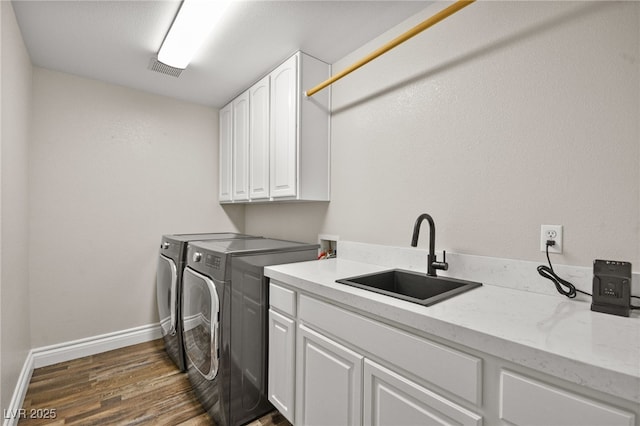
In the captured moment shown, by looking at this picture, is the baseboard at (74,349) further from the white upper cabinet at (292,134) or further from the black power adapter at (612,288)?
the black power adapter at (612,288)

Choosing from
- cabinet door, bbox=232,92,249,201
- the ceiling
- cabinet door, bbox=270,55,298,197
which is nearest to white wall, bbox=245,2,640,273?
the ceiling

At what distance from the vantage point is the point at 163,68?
2.20 m

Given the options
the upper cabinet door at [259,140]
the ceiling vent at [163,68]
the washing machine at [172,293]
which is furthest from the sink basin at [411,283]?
the ceiling vent at [163,68]

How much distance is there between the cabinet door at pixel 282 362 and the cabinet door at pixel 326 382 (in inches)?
1.9

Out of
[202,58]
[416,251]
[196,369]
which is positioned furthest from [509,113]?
[196,369]

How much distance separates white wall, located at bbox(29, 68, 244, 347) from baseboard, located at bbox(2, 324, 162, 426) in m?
0.06

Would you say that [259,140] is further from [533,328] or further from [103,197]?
[533,328]

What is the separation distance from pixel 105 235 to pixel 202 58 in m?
1.71

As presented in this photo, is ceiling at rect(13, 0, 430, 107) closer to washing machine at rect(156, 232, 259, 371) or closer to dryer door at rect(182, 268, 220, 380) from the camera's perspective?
washing machine at rect(156, 232, 259, 371)

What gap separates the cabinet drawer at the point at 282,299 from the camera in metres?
1.45

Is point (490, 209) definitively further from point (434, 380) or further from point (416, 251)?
point (434, 380)

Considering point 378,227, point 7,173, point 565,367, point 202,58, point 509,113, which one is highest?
point 202,58

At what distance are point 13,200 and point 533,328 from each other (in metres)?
2.58

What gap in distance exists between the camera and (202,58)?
209 cm
